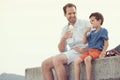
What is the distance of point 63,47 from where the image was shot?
9.19 m

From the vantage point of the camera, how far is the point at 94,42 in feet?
28.1

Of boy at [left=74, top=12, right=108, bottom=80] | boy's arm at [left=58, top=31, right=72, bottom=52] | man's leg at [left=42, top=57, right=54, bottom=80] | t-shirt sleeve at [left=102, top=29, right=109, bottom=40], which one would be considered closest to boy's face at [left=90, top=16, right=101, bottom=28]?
boy at [left=74, top=12, right=108, bottom=80]

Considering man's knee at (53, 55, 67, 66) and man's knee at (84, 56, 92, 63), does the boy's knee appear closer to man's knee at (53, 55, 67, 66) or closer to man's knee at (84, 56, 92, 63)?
man's knee at (84, 56, 92, 63)

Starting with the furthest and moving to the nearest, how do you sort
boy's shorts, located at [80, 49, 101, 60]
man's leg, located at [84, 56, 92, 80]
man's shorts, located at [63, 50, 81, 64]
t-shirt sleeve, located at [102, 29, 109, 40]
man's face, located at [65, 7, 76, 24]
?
man's face, located at [65, 7, 76, 24] → man's shorts, located at [63, 50, 81, 64] → t-shirt sleeve, located at [102, 29, 109, 40] → boy's shorts, located at [80, 49, 101, 60] → man's leg, located at [84, 56, 92, 80]

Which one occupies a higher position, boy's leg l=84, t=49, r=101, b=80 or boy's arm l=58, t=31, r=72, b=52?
boy's arm l=58, t=31, r=72, b=52

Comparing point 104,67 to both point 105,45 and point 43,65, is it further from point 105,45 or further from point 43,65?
point 43,65

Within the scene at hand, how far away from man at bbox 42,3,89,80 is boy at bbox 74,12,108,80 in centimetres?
26

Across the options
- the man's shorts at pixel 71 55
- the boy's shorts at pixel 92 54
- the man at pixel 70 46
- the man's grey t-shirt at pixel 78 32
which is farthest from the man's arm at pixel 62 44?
the boy's shorts at pixel 92 54

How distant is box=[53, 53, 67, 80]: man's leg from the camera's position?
340 inches

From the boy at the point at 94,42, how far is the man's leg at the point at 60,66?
1.02 ft

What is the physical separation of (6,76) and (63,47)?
17333 cm

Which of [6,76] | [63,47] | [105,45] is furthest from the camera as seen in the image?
[6,76]

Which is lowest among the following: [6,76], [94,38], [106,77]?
[6,76]

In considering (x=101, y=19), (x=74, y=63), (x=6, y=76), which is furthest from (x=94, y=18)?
(x=6, y=76)
